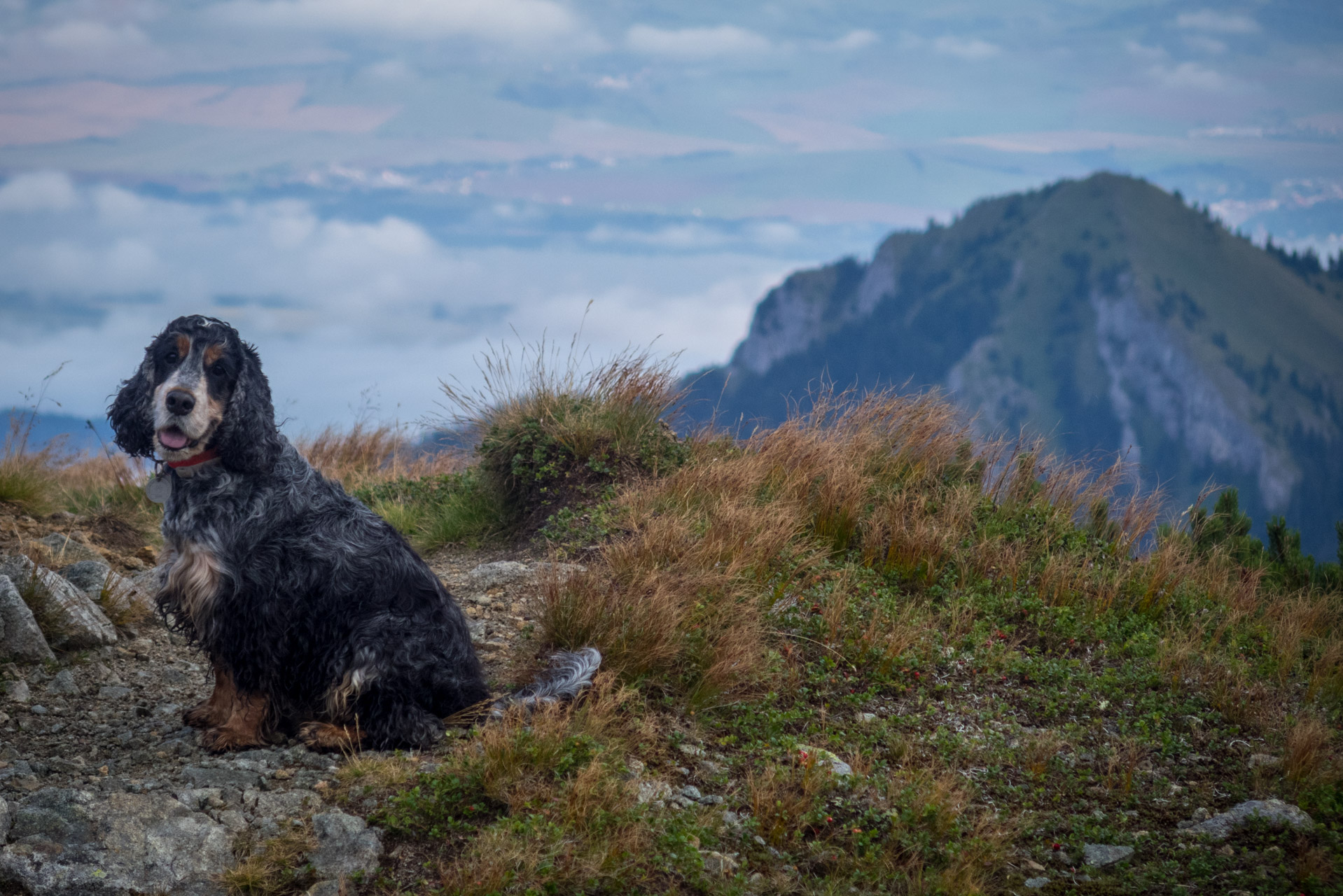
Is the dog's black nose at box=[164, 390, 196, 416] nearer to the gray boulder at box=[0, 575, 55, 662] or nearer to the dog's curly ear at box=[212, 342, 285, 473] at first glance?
the dog's curly ear at box=[212, 342, 285, 473]

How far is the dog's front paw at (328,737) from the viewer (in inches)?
171

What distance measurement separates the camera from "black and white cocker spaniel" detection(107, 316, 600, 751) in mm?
4191

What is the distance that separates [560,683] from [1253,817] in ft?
10.9

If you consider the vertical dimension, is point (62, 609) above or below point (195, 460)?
below

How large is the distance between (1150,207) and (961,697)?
18474 cm

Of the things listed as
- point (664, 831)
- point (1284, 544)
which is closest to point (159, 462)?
point (664, 831)

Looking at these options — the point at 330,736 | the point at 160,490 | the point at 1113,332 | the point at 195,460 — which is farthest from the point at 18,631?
the point at 1113,332

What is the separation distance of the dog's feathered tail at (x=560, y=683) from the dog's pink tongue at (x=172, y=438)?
69.0 inches

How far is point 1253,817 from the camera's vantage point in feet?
15.0

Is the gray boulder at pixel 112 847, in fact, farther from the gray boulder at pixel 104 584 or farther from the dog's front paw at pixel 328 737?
the gray boulder at pixel 104 584

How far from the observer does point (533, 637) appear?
5.34 metres

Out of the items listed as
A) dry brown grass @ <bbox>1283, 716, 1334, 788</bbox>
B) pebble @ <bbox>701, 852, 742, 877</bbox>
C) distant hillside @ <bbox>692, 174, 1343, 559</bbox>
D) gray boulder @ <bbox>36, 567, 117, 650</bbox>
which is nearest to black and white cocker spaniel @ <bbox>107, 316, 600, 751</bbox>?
pebble @ <bbox>701, 852, 742, 877</bbox>

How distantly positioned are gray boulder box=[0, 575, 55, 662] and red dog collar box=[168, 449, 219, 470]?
6.26 feet

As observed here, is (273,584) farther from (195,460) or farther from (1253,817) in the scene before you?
(1253,817)
